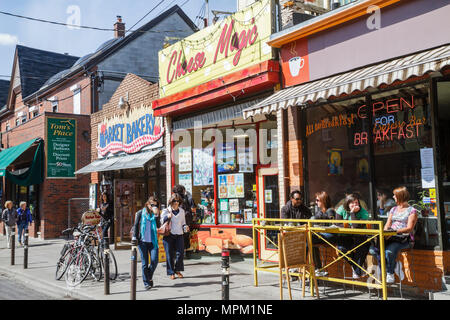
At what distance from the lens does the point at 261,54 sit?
9.91 meters

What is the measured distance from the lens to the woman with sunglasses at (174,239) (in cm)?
914

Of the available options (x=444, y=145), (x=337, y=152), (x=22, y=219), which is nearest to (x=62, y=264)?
(x=337, y=152)

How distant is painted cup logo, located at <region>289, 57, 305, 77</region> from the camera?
9.09 meters

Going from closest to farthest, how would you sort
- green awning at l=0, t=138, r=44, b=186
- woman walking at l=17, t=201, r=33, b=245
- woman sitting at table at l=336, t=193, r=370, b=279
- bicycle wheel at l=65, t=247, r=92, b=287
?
woman sitting at table at l=336, t=193, r=370, b=279 < bicycle wheel at l=65, t=247, r=92, b=287 < woman walking at l=17, t=201, r=33, b=245 < green awning at l=0, t=138, r=44, b=186

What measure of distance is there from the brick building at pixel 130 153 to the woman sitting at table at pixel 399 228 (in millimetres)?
7886

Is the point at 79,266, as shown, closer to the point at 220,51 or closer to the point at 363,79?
the point at 220,51

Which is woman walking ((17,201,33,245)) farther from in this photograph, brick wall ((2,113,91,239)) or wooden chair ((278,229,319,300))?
wooden chair ((278,229,319,300))

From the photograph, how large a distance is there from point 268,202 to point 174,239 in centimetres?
245

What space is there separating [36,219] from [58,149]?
10.8ft

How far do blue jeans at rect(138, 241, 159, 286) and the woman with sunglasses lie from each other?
0.62 metres

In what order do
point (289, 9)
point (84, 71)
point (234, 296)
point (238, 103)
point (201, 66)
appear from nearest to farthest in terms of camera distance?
point (234, 296), point (289, 9), point (238, 103), point (201, 66), point (84, 71)

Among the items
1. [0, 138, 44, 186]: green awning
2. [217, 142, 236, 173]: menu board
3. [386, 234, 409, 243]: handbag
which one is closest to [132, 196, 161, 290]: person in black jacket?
[217, 142, 236, 173]: menu board

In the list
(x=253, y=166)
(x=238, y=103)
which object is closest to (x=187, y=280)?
(x=253, y=166)
